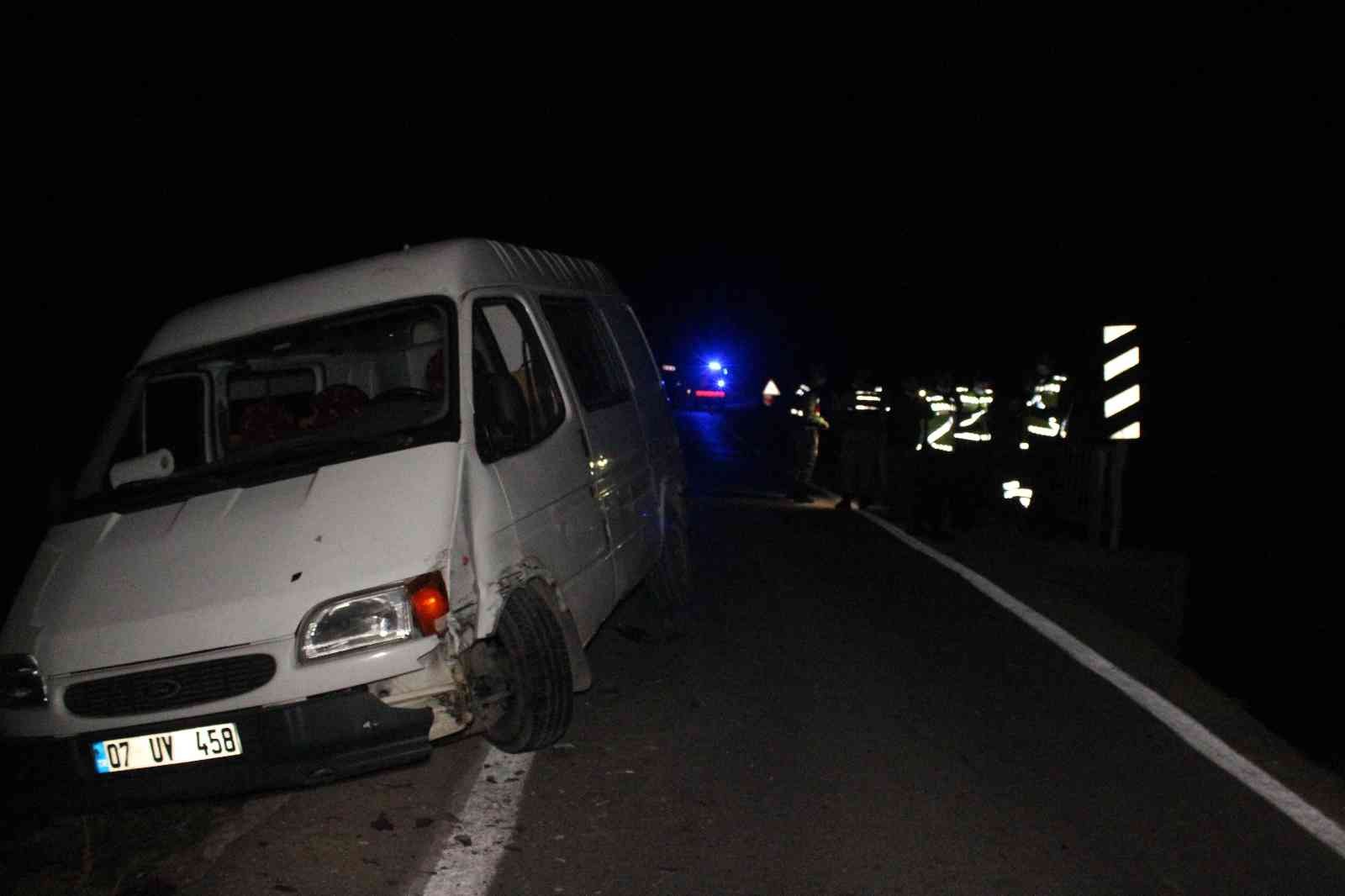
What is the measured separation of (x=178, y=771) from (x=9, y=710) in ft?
2.58

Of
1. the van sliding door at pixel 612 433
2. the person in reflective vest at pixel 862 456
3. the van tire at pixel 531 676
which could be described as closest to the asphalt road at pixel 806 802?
the van tire at pixel 531 676

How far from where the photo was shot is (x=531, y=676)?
5.37 metres

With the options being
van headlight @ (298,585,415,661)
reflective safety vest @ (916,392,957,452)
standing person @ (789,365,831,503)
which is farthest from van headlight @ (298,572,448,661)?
standing person @ (789,365,831,503)

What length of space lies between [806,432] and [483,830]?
38.2 ft

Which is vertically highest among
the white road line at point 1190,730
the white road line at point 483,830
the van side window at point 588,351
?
the van side window at point 588,351

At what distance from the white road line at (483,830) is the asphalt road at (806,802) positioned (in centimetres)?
1

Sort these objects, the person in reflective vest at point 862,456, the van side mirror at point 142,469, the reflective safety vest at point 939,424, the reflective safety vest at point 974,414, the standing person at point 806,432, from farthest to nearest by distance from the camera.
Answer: the standing person at point 806,432 < the person in reflective vest at point 862,456 < the reflective safety vest at point 974,414 < the reflective safety vest at point 939,424 < the van side mirror at point 142,469

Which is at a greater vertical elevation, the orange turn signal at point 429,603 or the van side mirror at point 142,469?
the van side mirror at point 142,469

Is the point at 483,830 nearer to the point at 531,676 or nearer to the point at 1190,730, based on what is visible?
the point at 531,676

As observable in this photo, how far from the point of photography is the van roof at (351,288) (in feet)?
19.5

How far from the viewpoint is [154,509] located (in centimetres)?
542

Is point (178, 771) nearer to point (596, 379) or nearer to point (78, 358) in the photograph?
point (596, 379)

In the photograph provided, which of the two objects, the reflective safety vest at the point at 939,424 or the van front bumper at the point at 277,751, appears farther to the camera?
the reflective safety vest at the point at 939,424

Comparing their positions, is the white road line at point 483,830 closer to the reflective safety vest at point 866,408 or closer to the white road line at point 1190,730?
the white road line at point 1190,730
